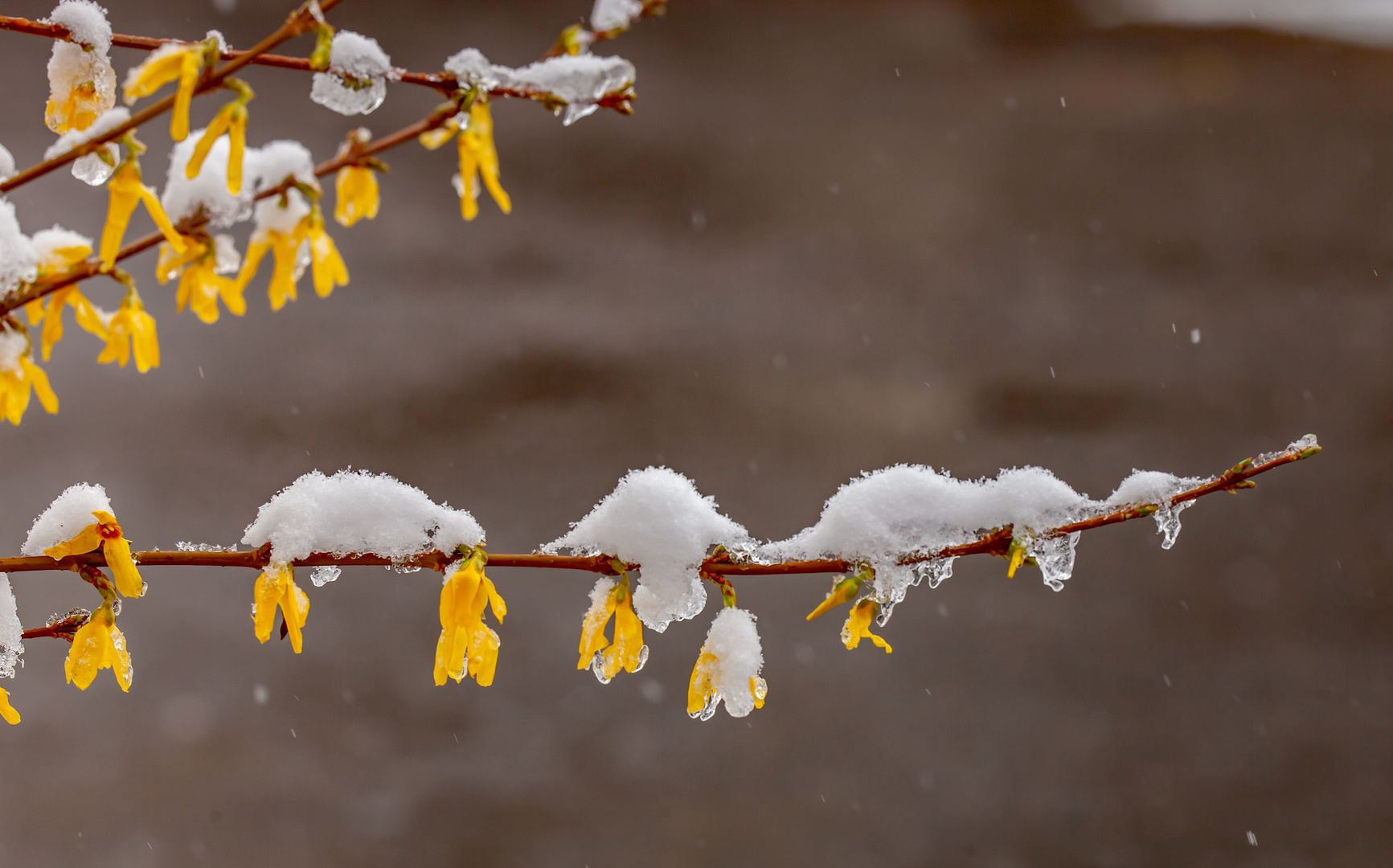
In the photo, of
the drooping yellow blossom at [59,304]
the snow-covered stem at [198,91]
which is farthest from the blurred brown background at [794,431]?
the snow-covered stem at [198,91]

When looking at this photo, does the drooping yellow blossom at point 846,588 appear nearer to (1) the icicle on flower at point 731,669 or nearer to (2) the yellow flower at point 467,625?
(1) the icicle on flower at point 731,669

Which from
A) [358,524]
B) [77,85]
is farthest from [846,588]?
[77,85]

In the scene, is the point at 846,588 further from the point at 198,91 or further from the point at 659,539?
the point at 198,91

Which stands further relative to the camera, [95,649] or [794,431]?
[794,431]

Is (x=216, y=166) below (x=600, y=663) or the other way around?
the other way around

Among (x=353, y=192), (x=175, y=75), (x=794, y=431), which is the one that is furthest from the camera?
(x=794, y=431)

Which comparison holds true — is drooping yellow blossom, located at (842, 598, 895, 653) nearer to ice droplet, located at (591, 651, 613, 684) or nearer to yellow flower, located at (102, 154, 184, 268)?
ice droplet, located at (591, 651, 613, 684)

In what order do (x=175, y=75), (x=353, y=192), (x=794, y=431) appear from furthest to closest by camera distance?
(x=794, y=431) → (x=353, y=192) → (x=175, y=75)

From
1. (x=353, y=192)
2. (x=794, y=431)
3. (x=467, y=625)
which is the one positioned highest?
(x=353, y=192)
